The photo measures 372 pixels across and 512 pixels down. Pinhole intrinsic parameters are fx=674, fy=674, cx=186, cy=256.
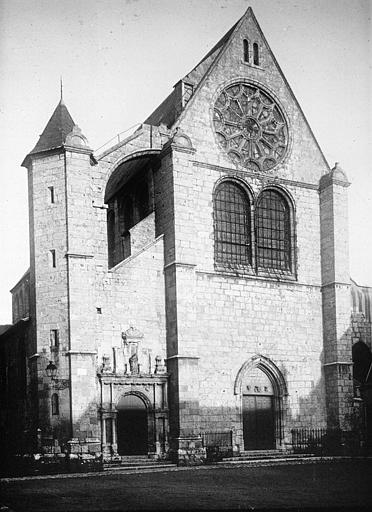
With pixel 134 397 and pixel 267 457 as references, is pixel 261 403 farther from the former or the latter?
pixel 134 397

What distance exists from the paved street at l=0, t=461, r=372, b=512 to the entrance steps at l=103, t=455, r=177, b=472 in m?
1.68

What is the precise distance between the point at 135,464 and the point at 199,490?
7.09 metres

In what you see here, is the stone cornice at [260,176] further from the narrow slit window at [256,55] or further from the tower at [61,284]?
the narrow slit window at [256,55]

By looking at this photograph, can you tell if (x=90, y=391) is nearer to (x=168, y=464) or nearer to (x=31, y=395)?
(x=31, y=395)

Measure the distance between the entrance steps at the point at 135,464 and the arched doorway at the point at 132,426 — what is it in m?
A: 0.27

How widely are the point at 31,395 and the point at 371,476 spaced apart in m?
10.2

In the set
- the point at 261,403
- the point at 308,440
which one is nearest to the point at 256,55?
the point at 261,403

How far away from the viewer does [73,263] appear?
20359 millimetres

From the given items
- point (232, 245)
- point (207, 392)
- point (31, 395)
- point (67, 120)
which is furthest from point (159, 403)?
point (67, 120)

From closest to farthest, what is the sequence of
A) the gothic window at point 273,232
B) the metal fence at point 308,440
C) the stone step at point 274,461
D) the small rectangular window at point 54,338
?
the small rectangular window at point 54,338, the stone step at point 274,461, the metal fence at point 308,440, the gothic window at point 273,232

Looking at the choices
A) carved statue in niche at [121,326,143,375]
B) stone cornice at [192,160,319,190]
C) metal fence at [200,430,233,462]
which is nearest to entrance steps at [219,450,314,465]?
metal fence at [200,430,233,462]

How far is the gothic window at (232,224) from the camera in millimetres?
23672

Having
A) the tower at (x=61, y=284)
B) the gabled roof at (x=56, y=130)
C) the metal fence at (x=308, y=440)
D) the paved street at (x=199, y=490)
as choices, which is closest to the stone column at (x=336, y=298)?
the metal fence at (x=308, y=440)

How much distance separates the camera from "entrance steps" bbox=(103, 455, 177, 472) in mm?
19516
